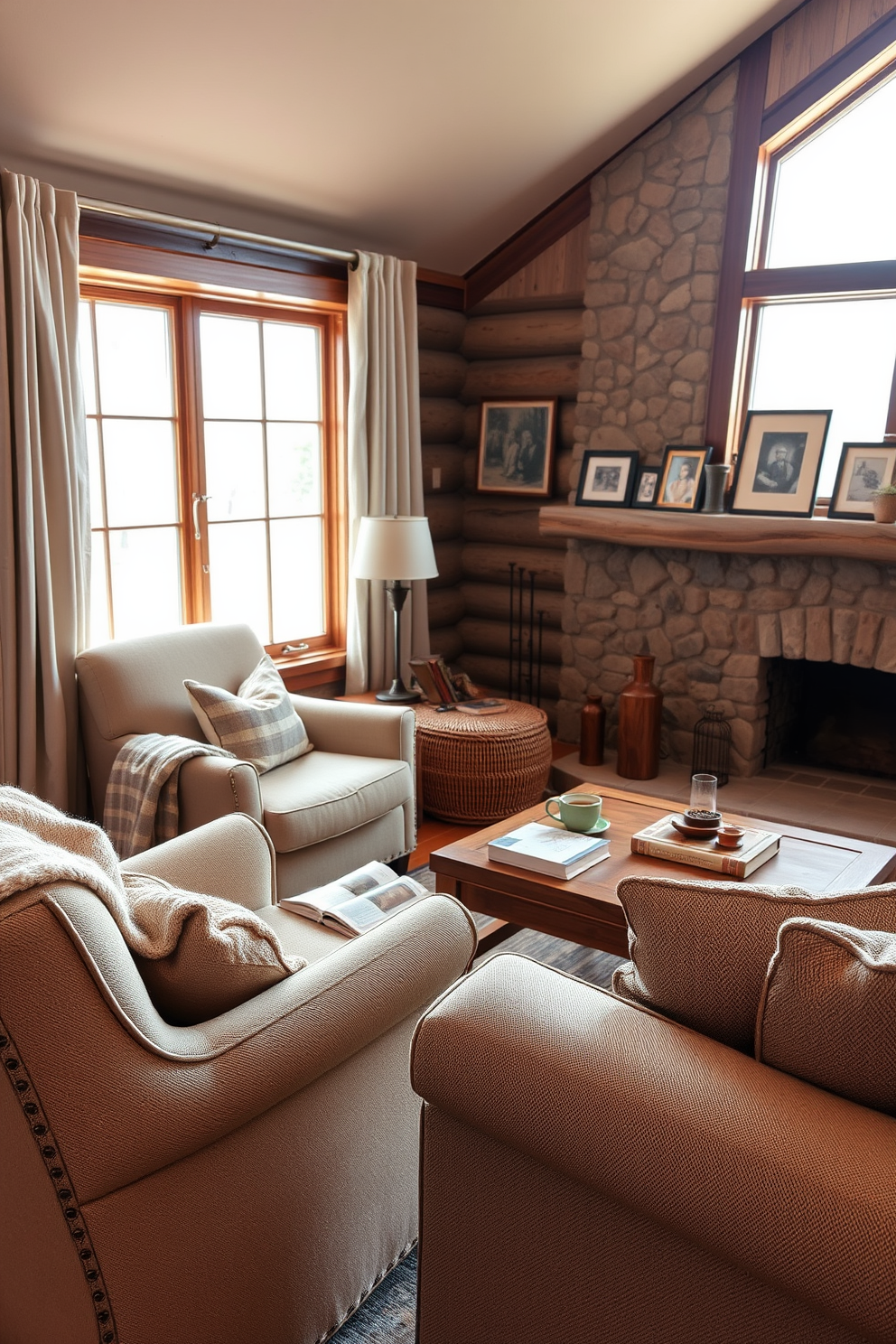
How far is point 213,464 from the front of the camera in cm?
417

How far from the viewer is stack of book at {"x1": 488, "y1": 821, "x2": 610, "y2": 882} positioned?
2.58m

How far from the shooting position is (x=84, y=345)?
3680 mm

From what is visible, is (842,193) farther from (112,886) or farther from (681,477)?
(112,886)

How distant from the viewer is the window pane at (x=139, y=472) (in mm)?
3818

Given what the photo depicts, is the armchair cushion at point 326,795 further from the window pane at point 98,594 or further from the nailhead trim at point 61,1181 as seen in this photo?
the nailhead trim at point 61,1181

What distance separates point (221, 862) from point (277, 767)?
1243mm

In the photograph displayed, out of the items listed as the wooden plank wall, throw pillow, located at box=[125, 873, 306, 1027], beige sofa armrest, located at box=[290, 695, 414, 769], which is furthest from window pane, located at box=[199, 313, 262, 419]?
throw pillow, located at box=[125, 873, 306, 1027]

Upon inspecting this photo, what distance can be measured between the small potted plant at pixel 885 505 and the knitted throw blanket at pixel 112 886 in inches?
117

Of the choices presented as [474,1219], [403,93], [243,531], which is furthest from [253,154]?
[474,1219]

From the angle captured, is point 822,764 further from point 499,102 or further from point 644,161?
point 499,102

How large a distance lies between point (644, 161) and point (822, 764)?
2.70m

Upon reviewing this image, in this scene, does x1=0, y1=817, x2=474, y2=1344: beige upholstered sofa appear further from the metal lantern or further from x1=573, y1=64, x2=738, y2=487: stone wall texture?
x1=573, y1=64, x2=738, y2=487: stone wall texture

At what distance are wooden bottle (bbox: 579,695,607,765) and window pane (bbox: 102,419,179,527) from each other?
191 centimetres

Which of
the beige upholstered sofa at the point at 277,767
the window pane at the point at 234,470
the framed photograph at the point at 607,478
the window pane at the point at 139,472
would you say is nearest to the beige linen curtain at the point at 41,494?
the beige upholstered sofa at the point at 277,767
